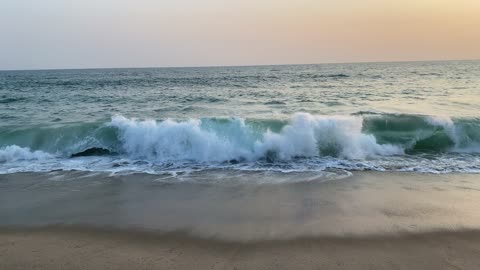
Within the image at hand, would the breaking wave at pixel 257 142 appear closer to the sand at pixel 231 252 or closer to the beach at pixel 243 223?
the beach at pixel 243 223

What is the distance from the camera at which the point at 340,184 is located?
6.45 metres

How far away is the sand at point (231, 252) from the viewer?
12.0ft

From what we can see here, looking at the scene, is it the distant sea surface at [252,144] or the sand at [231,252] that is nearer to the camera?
the sand at [231,252]

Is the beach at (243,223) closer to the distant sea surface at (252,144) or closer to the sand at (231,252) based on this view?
the sand at (231,252)

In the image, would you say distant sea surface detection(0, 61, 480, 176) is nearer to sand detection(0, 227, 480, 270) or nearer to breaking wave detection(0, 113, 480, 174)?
breaking wave detection(0, 113, 480, 174)

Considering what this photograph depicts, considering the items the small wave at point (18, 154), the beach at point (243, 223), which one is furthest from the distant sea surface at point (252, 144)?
the beach at point (243, 223)

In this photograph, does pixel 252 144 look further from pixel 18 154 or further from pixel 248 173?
pixel 18 154

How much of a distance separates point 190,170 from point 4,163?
4.79m

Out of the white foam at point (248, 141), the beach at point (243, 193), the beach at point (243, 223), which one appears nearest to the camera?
the beach at point (243, 223)

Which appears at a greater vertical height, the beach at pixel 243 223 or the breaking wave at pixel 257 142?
the breaking wave at pixel 257 142

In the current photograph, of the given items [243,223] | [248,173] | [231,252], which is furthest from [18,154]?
[231,252]

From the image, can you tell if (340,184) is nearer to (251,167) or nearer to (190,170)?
(251,167)

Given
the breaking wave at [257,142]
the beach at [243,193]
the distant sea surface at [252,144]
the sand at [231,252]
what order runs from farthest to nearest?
the breaking wave at [257,142], the distant sea surface at [252,144], the beach at [243,193], the sand at [231,252]

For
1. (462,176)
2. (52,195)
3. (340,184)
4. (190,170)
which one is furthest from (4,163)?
(462,176)
